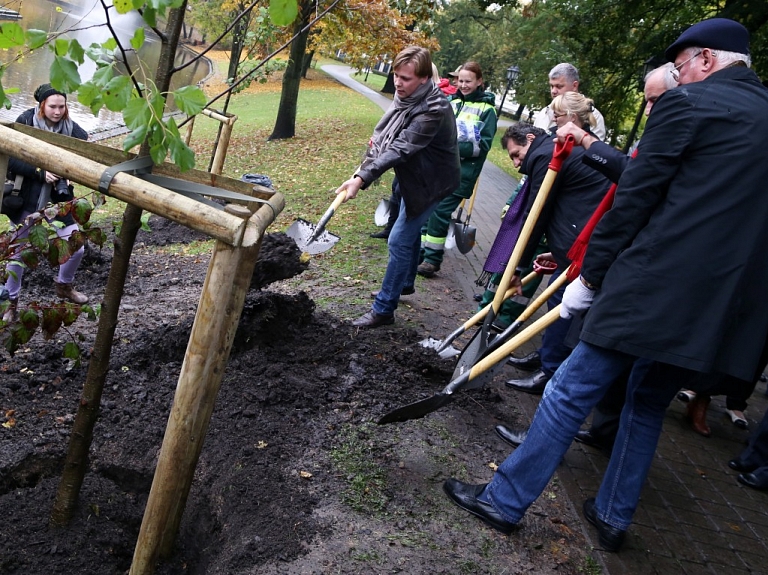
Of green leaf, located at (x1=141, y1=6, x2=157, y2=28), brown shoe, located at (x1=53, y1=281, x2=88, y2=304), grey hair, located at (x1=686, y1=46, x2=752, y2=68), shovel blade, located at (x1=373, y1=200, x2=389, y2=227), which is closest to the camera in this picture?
green leaf, located at (x1=141, y1=6, x2=157, y2=28)

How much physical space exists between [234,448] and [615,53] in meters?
16.2

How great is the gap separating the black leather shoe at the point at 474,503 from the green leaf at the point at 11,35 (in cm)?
252

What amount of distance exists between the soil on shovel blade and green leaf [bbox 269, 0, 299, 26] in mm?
1988

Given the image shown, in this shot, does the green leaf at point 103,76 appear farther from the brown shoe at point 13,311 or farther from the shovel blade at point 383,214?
the shovel blade at point 383,214

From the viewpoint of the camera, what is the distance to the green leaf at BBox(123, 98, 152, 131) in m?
1.89

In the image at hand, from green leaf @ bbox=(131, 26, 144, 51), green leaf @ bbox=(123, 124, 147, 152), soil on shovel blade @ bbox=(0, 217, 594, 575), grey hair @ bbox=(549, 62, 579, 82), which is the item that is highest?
grey hair @ bbox=(549, 62, 579, 82)

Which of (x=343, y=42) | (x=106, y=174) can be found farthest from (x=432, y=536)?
(x=343, y=42)

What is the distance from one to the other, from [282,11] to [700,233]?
180cm

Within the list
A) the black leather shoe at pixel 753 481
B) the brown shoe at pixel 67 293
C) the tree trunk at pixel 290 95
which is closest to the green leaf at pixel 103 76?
the brown shoe at pixel 67 293

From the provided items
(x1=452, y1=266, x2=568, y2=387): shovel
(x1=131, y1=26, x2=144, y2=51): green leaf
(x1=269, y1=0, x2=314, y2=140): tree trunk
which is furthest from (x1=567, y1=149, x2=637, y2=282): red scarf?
(x1=269, y1=0, x2=314, y2=140): tree trunk

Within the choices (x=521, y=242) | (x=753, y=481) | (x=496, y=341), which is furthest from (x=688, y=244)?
(x=753, y=481)

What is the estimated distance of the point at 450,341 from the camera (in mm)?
4867

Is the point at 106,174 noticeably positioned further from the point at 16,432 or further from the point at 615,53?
the point at 615,53

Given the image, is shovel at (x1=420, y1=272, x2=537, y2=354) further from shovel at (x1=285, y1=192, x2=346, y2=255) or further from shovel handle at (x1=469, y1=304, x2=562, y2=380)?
shovel at (x1=285, y1=192, x2=346, y2=255)
